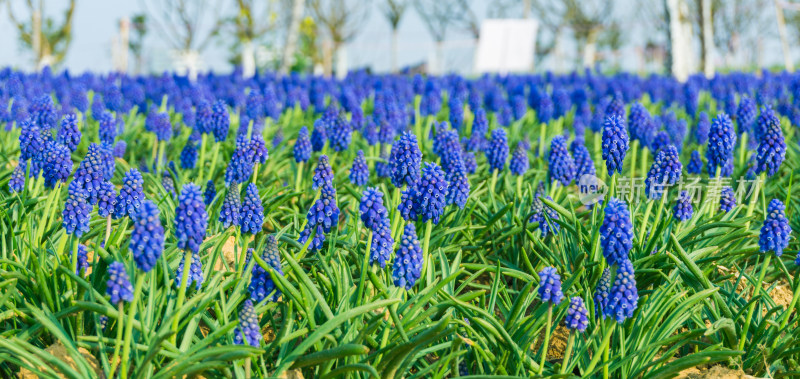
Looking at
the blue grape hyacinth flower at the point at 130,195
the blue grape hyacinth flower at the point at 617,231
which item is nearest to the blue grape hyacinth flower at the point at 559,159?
the blue grape hyacinth flower at the point at 617,231

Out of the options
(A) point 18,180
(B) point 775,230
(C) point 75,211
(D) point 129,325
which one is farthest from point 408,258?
(A) point 18,180

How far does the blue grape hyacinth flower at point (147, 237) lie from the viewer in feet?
10.7

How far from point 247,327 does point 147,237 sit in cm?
74

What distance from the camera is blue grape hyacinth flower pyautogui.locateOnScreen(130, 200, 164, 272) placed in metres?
3.28

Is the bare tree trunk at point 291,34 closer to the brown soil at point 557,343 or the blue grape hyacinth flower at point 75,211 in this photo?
the brown soil at point 557,343

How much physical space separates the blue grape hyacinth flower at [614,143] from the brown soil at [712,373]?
136 cm

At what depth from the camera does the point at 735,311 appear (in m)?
4.77

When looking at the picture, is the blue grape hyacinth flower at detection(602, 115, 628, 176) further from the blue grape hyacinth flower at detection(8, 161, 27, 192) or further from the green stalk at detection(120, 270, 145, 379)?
the blue grape hyacinth flower at detection(8, 161, 27, 192)

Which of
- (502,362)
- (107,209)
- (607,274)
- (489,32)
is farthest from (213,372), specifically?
(489,32)

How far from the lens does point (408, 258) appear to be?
A: 396 cm

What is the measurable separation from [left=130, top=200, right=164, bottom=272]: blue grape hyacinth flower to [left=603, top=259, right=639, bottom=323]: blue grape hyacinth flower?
2.23m

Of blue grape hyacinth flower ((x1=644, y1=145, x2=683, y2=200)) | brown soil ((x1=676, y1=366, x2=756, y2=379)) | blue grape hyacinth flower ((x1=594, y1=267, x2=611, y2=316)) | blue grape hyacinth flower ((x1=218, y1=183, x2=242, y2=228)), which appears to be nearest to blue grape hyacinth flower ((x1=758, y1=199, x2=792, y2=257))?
brown soil ((x1=676, y1=366, x2=756, y2=379))

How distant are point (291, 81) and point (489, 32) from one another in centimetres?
2483

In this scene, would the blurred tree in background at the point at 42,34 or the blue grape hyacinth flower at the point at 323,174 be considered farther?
the blurred tree in background at the point at 42,34
